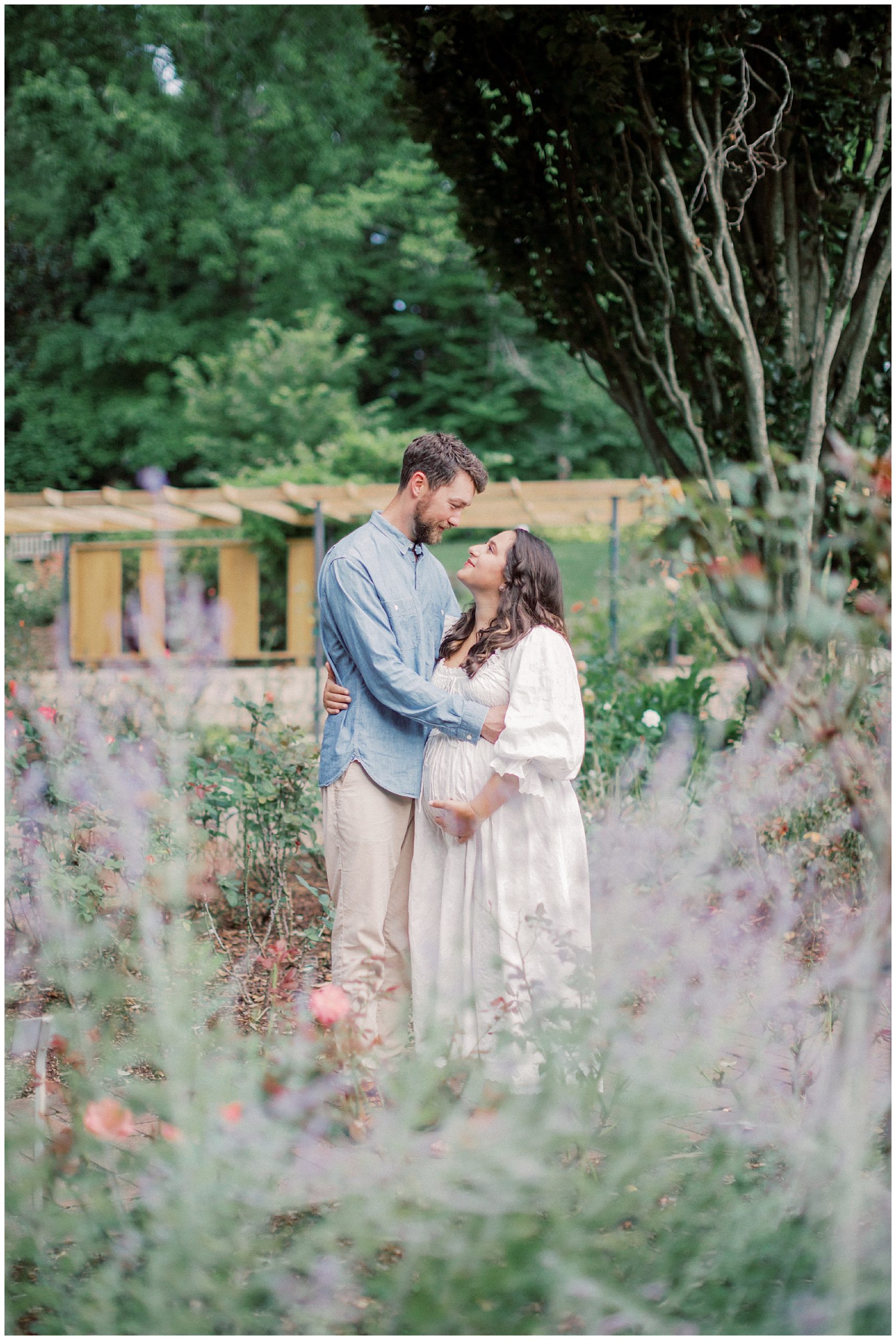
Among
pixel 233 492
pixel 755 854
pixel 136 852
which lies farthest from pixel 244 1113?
pixel 233 492

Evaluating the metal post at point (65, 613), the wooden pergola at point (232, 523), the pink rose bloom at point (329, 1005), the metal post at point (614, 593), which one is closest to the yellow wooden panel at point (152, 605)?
the wooden pergola at point (232, 523)

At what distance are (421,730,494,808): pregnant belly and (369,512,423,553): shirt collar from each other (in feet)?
1.70

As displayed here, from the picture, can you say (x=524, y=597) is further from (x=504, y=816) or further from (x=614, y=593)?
(x=614, y=593)

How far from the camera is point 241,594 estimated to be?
63.3 feet

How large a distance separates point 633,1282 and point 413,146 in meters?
22.6

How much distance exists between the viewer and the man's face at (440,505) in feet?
9.37

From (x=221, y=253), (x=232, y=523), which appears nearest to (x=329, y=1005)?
(x=232, y=523)

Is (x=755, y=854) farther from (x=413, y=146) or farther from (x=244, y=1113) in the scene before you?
(x=413, y=146)

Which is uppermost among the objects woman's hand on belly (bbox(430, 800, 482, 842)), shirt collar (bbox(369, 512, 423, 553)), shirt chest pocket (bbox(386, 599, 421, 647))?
shirt collar (bbox(369, 512, 423, 553))

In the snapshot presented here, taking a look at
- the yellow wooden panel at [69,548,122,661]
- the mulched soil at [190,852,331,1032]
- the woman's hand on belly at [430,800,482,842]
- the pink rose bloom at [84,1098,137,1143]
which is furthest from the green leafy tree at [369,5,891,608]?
the yellow wooden panel at [69,548,122,661]

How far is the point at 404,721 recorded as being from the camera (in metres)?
2.87

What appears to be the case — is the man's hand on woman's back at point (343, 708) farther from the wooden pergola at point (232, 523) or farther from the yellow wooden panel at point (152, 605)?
the wooden pergola at point (232, 523)

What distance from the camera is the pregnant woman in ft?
8.63

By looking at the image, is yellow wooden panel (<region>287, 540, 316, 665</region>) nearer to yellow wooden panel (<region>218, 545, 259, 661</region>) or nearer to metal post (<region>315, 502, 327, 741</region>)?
yellow wooden panel (<region>218, 545, 259, 661</region>)
